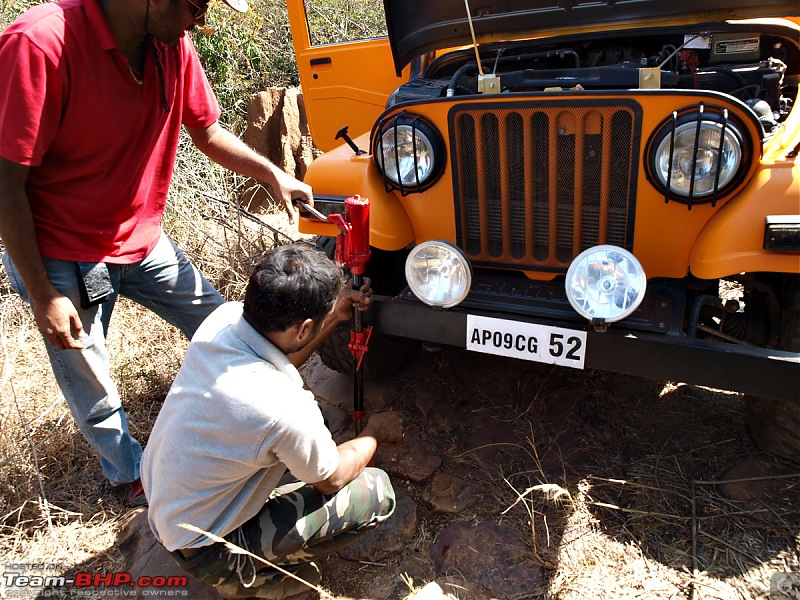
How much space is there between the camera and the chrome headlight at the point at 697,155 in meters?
2.00

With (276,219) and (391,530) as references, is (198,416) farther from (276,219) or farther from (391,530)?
(276,219)

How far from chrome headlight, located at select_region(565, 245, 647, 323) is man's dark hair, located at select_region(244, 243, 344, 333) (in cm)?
80

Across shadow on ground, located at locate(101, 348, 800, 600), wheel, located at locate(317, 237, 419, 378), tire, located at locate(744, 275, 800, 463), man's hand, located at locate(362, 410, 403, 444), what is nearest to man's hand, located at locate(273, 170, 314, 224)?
wheel, located at locate(317, 237, 419, 378)

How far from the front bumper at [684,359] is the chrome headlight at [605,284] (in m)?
0.09

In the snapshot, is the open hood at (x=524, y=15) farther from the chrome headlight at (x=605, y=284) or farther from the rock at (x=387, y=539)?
the rock at (x=387, y=539)

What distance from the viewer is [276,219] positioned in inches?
213

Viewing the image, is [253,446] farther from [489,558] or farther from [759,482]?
[759,482]

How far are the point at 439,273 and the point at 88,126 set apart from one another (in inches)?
50.8

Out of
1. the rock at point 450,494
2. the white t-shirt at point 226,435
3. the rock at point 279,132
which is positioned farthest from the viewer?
the rock at point 279,132

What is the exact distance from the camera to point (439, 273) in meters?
2.27

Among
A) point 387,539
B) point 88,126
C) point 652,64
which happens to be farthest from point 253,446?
point 652,64

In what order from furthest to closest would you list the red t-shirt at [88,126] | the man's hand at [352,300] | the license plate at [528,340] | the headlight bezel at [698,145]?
the man's hand at [352,300] < the license plate at [528,340] < the headlight bezel at [698,145] < the red t-shirt at [88,126]

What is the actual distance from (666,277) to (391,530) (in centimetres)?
140

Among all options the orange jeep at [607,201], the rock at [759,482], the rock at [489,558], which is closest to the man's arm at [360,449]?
the orange jeep at [607,201]
